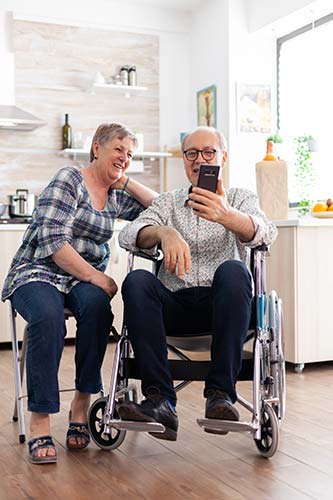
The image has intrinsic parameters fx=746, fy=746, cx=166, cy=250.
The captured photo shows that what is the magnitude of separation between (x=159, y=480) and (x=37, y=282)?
76cm

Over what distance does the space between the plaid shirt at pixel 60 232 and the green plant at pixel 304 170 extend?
277 centimetres

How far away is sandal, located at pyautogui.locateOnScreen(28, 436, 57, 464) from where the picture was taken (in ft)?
7.29

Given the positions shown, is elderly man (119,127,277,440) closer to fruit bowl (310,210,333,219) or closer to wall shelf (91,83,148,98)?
fruit bowl (310,210,333,219)

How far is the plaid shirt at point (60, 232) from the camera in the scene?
7.94 feet

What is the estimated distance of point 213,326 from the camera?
2.18 metres

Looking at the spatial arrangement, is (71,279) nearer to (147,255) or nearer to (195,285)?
(147,255)


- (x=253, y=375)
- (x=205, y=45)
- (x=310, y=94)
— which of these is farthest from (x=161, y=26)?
(x=253, y=375)

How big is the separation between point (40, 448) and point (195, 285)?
71cm

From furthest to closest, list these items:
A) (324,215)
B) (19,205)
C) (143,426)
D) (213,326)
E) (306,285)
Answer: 1. (19,205)
2. (324,215)
3. (306,285)
4. (213,326)
5. (143,426)

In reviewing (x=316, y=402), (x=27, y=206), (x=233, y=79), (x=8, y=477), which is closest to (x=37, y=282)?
(x=8, y=477)

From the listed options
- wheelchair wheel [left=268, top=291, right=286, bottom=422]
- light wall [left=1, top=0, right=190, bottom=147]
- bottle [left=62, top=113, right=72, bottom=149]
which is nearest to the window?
light wall [left=1, top=0, right=190, bottom=147]

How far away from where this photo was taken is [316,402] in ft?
10.1

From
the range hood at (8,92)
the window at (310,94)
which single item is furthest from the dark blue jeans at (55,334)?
the window at (310,94)

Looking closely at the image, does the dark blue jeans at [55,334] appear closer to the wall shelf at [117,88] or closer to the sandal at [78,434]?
the sandal at [78,434]
